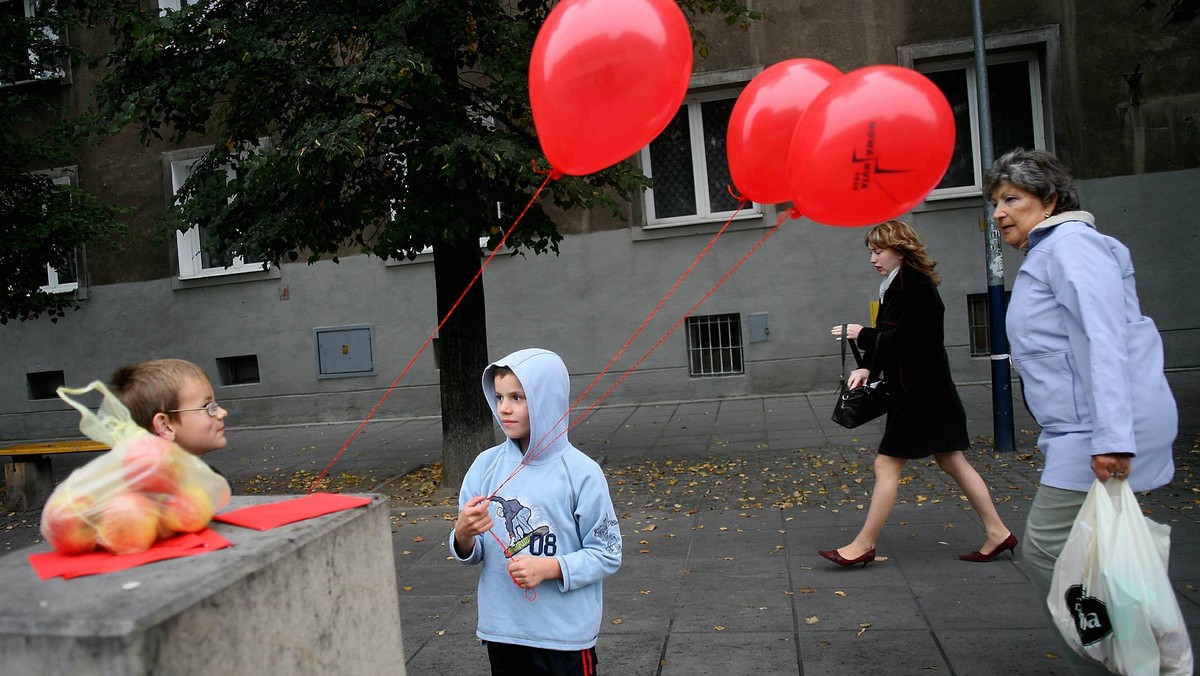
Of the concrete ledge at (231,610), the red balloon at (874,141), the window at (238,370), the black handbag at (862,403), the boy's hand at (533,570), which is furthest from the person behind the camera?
the window at (238,370)

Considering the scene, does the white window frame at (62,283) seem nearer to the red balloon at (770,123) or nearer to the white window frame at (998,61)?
the white window frame at (998,61)

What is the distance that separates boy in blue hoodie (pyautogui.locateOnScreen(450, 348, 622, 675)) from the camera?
9.07 ft

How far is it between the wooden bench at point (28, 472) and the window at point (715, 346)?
763 cm

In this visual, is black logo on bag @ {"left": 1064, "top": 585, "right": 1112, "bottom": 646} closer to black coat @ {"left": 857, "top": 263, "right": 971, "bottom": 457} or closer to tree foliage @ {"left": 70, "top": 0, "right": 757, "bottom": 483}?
black coat @ {"left": 857, "top": 263, "right": 971, "bottom": 457}

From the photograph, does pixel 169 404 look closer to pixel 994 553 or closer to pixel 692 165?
pixel 994 553

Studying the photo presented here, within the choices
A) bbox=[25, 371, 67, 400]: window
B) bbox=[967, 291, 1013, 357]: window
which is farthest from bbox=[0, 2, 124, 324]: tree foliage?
bbox=[967, 291, 1013, 357]: window

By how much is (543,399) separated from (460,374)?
553cm

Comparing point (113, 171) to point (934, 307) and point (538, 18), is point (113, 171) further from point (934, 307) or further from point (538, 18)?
point (934, 307)

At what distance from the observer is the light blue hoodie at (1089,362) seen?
289 cm

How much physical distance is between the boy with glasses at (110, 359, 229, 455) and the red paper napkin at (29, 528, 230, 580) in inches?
19.6

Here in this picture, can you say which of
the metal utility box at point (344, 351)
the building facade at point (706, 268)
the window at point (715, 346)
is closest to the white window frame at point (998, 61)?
the building facade at point (706, 268)

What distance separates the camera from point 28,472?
9.19 metres

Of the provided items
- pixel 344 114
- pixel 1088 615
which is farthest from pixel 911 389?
pixel 344 114

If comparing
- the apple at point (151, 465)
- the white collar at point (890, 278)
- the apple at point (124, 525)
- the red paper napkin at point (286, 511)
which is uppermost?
the white collar at point (890, 278)
